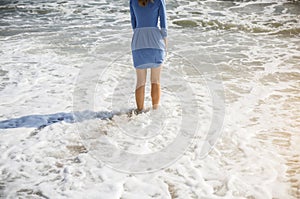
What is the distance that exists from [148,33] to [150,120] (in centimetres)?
128

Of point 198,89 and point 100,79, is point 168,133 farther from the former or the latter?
point 100,79

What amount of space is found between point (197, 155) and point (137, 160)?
28.6 inches

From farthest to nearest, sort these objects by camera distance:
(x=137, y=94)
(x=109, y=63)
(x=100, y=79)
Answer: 1. (x=109, y=63)
2. (x=100, y=79)
3. (x=137, y=94)

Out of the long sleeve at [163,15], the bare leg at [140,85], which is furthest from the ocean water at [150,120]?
the long sleeve at [163,15]

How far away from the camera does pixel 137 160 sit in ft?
12.6

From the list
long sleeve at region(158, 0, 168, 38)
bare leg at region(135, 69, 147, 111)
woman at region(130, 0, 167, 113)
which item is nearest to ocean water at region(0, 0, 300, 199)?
bare leg at region(135, 69, 147, 111)

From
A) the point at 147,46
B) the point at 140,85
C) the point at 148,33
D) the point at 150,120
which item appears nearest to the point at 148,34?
the point at 148,33

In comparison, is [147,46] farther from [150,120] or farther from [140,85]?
[150,120]

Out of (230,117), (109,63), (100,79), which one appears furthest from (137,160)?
(109,63)

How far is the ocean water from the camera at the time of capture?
3.41m

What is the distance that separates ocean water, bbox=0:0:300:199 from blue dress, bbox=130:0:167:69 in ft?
3.10

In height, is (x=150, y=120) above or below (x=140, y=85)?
below

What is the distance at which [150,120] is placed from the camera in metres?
4.79

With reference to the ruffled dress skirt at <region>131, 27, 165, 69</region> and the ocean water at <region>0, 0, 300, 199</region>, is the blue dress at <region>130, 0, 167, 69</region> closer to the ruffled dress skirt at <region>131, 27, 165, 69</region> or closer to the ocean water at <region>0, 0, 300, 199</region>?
the ruffled dress skirt at <region>131, 27, 165, 69</region>
